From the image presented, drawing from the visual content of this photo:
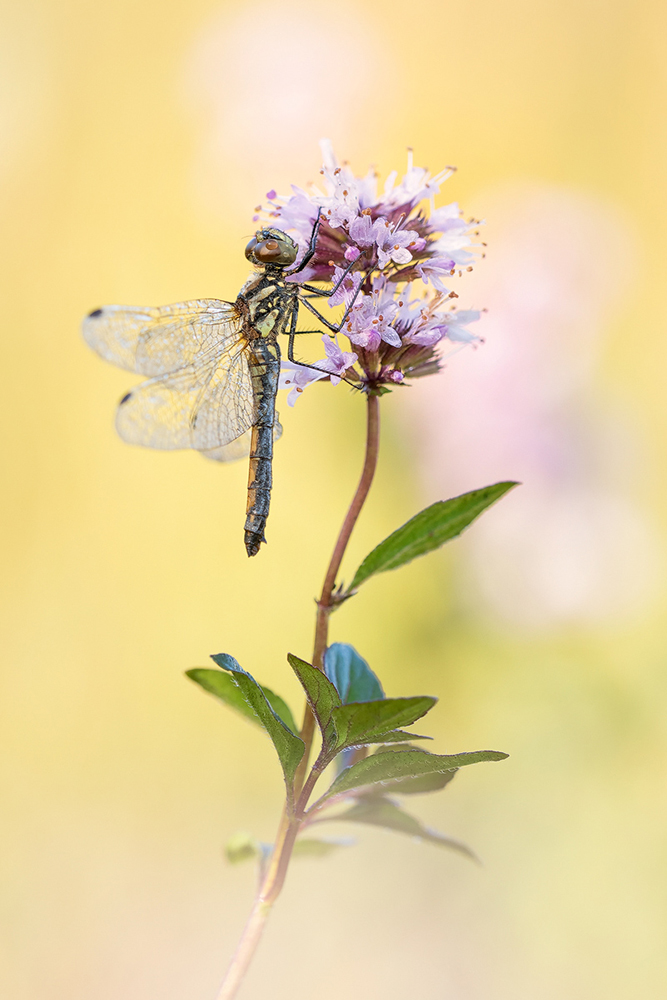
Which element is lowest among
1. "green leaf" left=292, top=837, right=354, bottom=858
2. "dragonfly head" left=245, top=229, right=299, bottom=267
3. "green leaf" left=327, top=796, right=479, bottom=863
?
"green leaf" left=292, top=837, right=354, bottom=858

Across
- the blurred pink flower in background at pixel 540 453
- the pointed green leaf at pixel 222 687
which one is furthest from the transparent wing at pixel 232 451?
the blurred pink flower in background at pixel 540 453

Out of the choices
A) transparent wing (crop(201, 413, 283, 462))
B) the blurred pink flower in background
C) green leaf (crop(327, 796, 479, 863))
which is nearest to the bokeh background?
the blurred pink flower in background

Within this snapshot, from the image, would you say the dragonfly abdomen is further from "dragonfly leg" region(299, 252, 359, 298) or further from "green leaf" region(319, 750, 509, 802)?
"green leaf" region(319, 750, 509, 802)

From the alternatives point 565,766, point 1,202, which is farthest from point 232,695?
point 1,202

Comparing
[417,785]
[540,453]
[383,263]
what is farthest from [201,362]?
[540,453]

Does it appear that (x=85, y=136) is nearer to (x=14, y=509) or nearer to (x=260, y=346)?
(x=14, y=509)

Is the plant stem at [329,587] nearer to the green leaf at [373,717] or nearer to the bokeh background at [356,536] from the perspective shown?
the green leaf at [373,717]

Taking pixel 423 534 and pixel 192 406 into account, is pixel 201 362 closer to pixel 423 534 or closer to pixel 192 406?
pixel 192 406
